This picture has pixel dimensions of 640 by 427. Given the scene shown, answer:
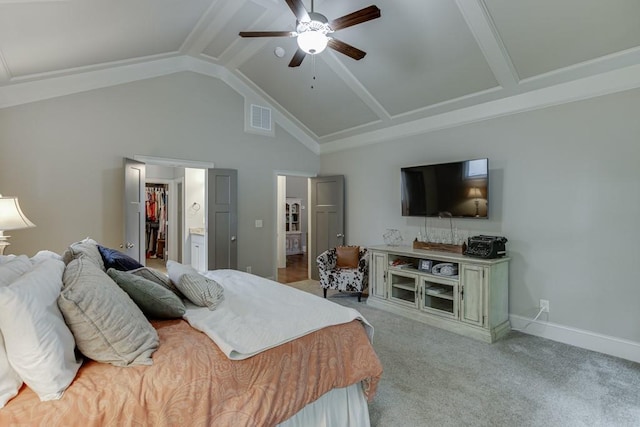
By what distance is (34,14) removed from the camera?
2.34 metres

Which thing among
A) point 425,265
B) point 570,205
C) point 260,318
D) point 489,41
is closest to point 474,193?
point 570,205

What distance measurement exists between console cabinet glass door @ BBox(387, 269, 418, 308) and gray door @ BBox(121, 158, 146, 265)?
10.9 feet

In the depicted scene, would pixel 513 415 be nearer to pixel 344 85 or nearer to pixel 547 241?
pixel 547 241

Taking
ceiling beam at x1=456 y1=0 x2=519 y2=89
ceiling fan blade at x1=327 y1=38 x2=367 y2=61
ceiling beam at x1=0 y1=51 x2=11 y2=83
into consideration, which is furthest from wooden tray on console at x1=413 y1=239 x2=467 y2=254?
ceiling beam at x1=0 y1=51 x2=11 y2=83

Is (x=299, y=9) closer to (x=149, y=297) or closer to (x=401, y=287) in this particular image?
(x=149, y=297)

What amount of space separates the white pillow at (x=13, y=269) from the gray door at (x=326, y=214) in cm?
445

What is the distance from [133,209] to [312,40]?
3.12 metres

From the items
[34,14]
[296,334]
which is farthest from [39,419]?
[34,14]

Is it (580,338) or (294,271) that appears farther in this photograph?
(294,271)

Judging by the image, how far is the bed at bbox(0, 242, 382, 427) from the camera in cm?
116

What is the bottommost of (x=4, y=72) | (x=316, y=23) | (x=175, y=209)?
(x=175, y=209)

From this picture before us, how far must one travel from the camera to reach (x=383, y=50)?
12.0 ft

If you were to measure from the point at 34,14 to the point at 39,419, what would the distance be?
273cm

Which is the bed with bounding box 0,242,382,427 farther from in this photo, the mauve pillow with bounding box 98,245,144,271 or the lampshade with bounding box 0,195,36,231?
the lampshade with bounding box 0,195,36,231
